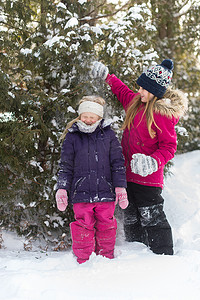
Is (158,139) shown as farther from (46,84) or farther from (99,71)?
(46,84)

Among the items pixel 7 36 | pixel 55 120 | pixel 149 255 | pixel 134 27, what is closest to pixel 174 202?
pixel 149 255

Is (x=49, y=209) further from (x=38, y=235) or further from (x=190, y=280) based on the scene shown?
(x=190, y=280)

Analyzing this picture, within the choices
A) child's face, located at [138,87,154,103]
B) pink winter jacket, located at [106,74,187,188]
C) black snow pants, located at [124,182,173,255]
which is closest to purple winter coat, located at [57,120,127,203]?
pink winter jacket, located at [106,74,187,188]

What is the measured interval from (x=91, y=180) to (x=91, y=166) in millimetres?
131

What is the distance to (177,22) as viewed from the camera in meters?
6.57

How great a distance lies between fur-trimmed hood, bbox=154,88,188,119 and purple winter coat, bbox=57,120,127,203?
56cm

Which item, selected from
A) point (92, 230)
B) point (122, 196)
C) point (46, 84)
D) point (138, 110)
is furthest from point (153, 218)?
point (46, 84)

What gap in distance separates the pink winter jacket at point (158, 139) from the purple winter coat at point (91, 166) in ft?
0.80

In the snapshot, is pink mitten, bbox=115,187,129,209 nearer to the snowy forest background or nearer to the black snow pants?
the black snow pants

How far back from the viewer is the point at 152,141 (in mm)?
2889

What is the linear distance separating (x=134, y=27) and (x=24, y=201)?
99.5 inches

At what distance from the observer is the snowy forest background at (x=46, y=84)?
3.10 metres

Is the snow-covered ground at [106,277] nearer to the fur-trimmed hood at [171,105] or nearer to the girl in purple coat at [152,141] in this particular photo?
the girl in purple coat at [152,141]

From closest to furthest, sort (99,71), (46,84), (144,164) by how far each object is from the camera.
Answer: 1. (144,164)
2. (99,71)
3. (46,84)
